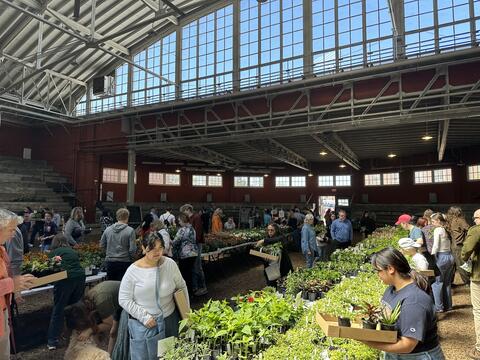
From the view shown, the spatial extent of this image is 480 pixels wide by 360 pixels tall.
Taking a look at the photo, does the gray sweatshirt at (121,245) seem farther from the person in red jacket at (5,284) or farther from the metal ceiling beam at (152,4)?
the metal ceiling beam at (152,4)

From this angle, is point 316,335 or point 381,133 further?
point 381,133

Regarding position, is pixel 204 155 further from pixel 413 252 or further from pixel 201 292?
pixel 413 252

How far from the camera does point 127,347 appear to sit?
287 cm

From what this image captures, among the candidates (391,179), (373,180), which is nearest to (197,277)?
(391,179)

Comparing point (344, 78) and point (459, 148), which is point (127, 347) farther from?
point (459, 148)

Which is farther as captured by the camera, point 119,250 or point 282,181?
point 282,181

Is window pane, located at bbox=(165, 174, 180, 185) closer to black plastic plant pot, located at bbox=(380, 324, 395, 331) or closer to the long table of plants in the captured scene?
the long table of plants

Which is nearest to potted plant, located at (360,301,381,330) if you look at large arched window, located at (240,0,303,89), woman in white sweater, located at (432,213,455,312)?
woman in white sweater, located at (432,213,455,312)

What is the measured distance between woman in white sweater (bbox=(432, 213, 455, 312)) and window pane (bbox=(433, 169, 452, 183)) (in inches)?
670

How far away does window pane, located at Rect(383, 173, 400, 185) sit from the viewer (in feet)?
73.4

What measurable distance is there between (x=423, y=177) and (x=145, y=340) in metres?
22.6

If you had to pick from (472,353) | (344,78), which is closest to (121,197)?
(344,78)

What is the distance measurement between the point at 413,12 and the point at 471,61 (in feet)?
18.5

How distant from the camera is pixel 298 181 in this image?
2603 cm
